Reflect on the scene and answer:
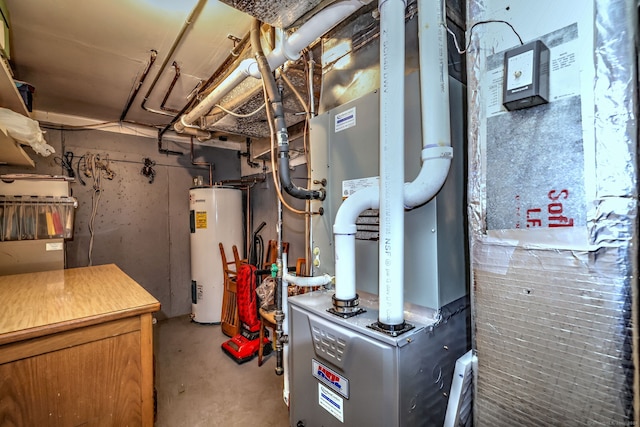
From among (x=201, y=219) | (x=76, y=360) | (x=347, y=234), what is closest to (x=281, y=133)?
(x=347, y=234)

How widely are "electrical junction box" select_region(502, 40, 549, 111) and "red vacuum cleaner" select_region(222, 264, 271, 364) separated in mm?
2708

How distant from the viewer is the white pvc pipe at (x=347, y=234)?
996mm

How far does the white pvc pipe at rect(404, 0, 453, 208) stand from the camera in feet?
2.91

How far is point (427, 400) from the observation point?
3.01 feet

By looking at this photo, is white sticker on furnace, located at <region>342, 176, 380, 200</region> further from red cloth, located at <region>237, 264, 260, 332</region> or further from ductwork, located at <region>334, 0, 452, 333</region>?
red cloth, located at <region>237, 264, 260, 332</region>

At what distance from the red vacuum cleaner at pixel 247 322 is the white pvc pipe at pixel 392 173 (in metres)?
2.22

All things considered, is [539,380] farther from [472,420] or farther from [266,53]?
[266,53]

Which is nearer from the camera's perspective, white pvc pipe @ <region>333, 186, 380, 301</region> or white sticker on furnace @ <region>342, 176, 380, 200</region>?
white pvc pipe @ <region>333, 186, 380, 301</region>

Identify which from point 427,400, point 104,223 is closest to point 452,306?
point 427,400

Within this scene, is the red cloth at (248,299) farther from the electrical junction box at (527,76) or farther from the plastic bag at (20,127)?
the electrical junction box at (527,76)

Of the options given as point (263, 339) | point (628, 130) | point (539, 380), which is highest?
point (628, 130)

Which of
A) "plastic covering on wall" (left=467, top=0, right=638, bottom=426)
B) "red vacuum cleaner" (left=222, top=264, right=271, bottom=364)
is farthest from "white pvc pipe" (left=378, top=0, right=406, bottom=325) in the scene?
"red vacuum cleaner" (left=222, top=264, right=271, bottom=364)

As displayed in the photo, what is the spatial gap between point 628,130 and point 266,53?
56.4 inches

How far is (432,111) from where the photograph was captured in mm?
890
